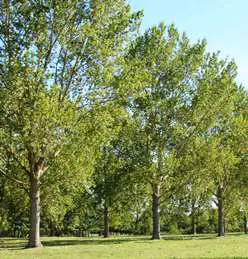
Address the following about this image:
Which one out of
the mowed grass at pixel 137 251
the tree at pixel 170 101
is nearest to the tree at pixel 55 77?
the mowed grass at pixel 137 251

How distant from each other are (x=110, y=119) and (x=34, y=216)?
8.61 m

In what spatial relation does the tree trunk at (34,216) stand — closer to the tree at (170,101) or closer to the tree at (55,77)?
the tree at (55,77)

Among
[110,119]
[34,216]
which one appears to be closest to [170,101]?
[110,119]

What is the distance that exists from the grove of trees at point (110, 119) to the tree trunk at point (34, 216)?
2.8 inches

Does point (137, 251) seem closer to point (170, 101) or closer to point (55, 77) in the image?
point (55, 77)

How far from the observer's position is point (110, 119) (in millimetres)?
35875

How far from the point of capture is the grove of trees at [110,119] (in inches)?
1303

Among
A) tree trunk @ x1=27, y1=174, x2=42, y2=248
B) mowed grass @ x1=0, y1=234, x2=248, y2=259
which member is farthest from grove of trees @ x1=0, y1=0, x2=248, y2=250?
mowed grass @ x1=0, y1=234, x2=248, y2=259

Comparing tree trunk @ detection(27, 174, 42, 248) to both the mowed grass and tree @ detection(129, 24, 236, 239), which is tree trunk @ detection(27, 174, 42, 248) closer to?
the mowed grass

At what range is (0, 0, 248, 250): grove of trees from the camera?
33094 mm

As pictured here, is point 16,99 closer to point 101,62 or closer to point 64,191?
point 101,62

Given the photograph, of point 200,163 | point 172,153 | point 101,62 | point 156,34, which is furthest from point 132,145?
point 101,62

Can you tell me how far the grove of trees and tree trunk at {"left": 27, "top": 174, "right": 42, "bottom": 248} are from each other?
0.23ft

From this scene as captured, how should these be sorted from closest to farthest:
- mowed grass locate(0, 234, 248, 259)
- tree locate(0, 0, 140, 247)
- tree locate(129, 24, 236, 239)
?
mowed grass locate(0, 234, 248, 259)
tree locate(0, 0, 140, 247)
tree locate(129, 24, 236, 239)
